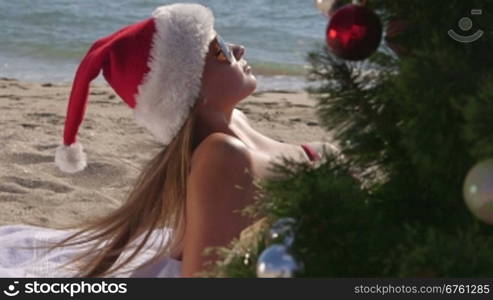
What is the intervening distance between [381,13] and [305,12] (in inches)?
432

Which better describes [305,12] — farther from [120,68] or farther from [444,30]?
[444,30]

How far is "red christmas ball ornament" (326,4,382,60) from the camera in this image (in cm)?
157

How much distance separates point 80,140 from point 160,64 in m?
2.85

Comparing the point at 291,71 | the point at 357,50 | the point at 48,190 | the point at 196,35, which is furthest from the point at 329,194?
the point at 291,71

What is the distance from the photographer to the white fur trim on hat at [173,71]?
2.94 metres

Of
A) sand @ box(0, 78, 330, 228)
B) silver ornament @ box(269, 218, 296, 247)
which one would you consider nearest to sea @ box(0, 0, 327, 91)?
sand @ box(0, 78, 330, 228)

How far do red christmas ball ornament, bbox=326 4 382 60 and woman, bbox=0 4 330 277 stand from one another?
123cm

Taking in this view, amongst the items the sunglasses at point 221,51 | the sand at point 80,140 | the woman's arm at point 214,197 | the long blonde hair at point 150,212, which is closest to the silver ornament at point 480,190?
the woman's arm at point 214,197

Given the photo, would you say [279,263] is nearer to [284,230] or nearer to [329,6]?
[284,230]

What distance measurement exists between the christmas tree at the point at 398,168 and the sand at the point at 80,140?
2003 millimetres

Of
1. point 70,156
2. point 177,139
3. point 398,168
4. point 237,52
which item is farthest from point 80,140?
point 398,168

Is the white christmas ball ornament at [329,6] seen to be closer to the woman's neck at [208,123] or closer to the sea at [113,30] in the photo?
the woman's neck at [208,123]

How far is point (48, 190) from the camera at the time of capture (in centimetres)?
468

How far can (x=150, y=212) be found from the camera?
3.04m
